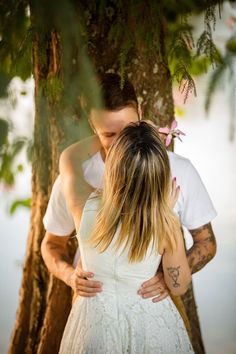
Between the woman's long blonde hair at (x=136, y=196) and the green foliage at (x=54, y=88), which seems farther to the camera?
A: the green foliage at (x=54, y=88)

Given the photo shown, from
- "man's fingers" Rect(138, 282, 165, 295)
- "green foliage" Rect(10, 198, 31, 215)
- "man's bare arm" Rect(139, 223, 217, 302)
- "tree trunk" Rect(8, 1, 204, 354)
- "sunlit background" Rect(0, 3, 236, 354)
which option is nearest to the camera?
"man's fingers" Rect(138, 282, 165, 295)

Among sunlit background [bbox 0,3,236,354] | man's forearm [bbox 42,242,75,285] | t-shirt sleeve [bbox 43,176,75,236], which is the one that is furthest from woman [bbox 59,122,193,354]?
sunlit background [bbox 0,3,236,354]

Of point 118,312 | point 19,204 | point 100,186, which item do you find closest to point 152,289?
point 118,312

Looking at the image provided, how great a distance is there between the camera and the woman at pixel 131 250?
6.13 ft

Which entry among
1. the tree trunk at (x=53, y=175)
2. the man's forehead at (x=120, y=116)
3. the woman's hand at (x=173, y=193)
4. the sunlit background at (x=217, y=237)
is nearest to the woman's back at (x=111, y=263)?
the woman's hand at (x=173, y=193)

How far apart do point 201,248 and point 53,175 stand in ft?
2.36

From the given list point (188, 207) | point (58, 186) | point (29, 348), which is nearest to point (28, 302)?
point (29, 348)

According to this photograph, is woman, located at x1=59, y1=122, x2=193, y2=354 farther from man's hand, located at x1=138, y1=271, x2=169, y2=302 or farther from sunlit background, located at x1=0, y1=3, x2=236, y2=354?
sunlit background, located at x1=0, y1=3, x2=236, y2=354

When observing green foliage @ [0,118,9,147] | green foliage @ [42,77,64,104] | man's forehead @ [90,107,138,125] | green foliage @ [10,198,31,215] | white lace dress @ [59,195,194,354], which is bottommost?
white lace dress @ [59,195,194,354]

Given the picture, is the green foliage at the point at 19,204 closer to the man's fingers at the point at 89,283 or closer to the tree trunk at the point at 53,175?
the tree trunk at the point at 53,175

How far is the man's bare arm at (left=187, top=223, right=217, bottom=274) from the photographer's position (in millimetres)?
2217

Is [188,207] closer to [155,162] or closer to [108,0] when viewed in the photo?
[155,162]

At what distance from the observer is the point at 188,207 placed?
220 centimetres

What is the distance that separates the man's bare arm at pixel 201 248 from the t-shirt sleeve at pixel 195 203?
37mm
